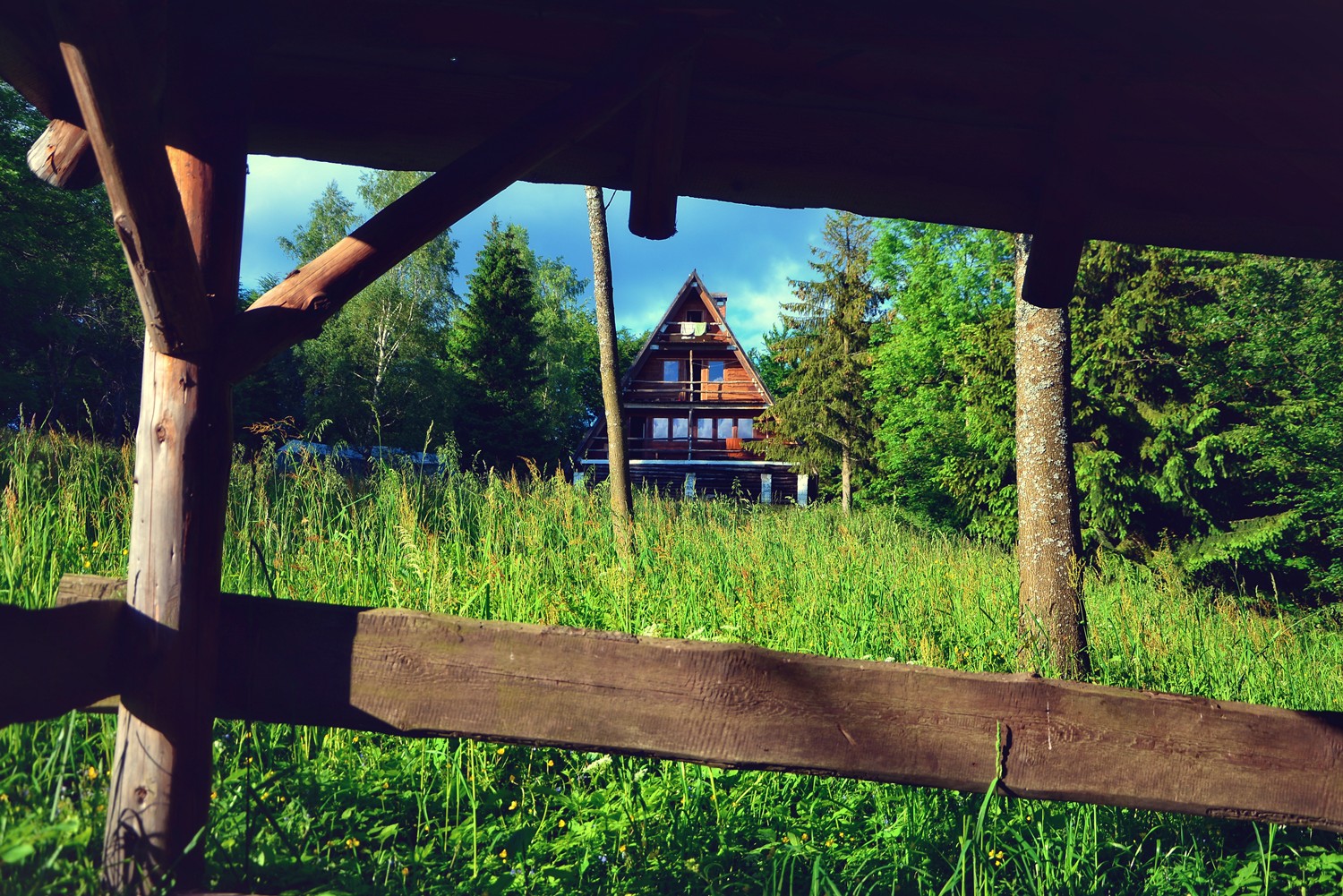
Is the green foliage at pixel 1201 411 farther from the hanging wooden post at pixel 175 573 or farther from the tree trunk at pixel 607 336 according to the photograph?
the hanging wooden post at pixel 175 573

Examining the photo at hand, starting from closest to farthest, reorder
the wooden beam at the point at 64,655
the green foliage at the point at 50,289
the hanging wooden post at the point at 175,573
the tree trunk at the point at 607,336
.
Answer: the wooden beam at the point at 64,655 < the hanging wooden post at the point at 175,573 < the tree trunk at the point at 607,336 < the green foliage at the point at 50,289

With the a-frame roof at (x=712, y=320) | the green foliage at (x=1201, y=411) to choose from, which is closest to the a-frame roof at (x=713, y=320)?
the a-frame roof at (x=712, y=320)

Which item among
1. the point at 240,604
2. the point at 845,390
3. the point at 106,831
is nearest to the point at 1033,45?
the point at 240,604

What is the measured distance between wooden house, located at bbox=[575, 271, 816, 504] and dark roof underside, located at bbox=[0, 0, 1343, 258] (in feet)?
98.3

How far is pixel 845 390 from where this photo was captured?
85.7 feet

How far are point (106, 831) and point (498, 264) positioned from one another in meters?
30.0

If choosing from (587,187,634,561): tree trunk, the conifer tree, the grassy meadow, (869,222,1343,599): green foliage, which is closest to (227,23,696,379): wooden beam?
the grassy meadow

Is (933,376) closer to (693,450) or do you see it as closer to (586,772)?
(693,450)

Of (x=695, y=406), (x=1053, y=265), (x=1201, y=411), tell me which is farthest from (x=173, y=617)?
(x=695, y=406)

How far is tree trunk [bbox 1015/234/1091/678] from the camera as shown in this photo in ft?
17.0

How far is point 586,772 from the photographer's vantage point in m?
2.96

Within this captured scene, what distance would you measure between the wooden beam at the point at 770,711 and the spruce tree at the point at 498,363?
2754cm

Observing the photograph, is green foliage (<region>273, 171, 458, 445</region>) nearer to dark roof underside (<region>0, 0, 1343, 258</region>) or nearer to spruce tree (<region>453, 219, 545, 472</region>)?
spruce tree (<region>453, 219, 545, 472</region>)

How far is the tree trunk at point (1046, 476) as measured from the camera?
204 inches
